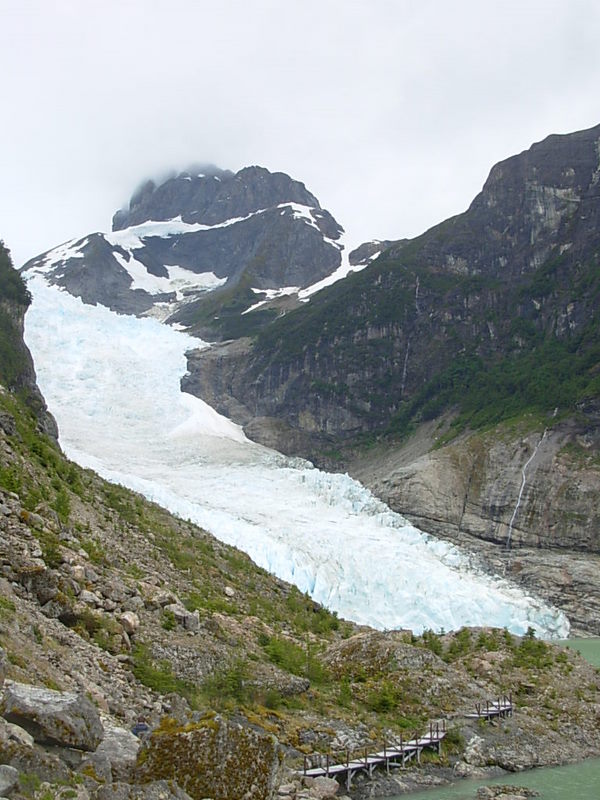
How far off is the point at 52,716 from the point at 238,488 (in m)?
49.6

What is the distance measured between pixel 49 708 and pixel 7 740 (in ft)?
3.17

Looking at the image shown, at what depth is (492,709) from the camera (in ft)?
61.8

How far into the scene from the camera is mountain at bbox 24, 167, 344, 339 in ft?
445

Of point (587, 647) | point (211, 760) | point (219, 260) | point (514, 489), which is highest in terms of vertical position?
point (219, 260)

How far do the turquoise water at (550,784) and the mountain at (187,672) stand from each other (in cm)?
45

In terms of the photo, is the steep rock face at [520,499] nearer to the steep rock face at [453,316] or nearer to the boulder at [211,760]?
the steep rock face at [453,316]

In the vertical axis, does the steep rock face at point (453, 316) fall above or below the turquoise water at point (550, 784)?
above

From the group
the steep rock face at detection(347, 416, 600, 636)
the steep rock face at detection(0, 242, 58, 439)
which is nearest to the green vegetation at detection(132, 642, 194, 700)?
the steep rock face at detection(0, 242, 58, 439)

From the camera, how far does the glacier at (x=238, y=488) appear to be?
139ft

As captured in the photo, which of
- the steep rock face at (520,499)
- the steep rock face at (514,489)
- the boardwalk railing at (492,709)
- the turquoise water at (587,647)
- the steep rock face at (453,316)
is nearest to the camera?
the boardwalk railing at (492,709)

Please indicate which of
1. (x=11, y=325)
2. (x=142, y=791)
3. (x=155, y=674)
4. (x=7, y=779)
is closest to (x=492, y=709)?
(x=155, y=674)

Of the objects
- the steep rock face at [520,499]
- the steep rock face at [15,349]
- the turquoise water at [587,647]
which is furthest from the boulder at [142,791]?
the steep rock face at [520,499]

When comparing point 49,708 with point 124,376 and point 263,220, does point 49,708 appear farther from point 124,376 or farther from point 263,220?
point 263,220

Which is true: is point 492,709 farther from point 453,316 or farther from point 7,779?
point 453,316
